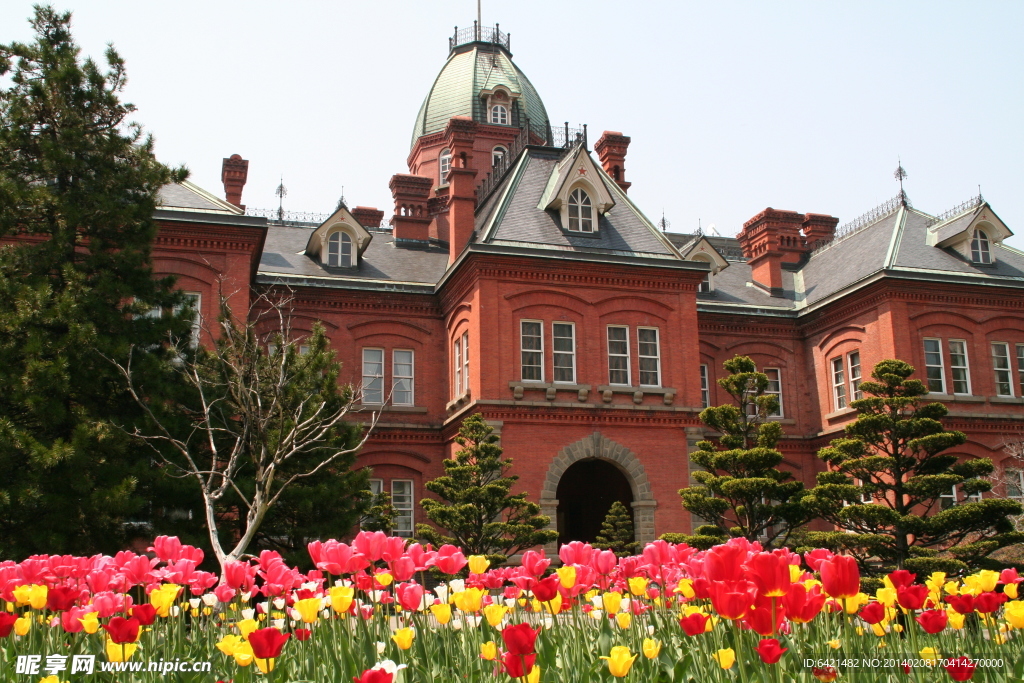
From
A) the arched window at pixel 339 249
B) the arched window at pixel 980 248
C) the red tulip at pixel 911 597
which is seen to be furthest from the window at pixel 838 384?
the red tulip at pixel 911 597

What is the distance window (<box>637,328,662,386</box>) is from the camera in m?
24.3

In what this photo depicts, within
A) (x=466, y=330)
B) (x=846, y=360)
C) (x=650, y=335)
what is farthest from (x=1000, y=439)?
(x=466, y=330)

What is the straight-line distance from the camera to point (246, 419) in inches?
533

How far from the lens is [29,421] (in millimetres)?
13148

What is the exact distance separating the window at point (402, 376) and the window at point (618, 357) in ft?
19.1

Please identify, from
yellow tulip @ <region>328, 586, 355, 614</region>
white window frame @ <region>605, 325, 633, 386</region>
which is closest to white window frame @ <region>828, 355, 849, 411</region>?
white window frame @ <region>605, 325, 633, 386</region>

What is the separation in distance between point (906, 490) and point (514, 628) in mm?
14284

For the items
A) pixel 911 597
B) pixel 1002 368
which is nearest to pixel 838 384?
pixel 1002 368

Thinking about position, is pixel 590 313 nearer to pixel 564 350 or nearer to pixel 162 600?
pixel 564 350

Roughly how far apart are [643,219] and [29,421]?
1739cm

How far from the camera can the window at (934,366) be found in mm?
26297

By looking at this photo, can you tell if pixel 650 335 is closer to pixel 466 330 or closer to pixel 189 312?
pixel 466 330

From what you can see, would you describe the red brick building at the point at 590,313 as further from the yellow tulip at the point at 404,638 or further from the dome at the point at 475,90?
the yellow tulip at the point at 404,638

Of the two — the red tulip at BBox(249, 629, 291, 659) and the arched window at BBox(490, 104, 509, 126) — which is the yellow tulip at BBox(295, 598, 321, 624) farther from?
the arched window at BBox(490, 104, 509, 126)
